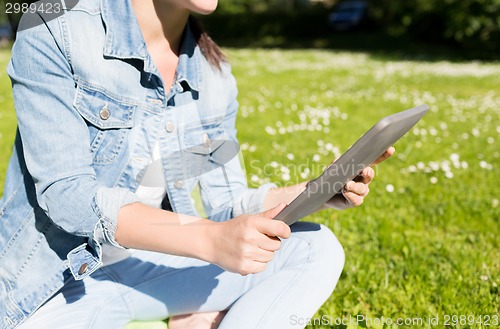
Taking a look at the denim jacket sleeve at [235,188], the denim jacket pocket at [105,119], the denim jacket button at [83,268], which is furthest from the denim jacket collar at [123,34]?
the denim jacket button at [83,268]

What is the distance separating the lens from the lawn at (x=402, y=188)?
2.84 metres

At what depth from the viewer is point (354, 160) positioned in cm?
158

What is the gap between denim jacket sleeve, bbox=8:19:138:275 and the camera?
5.81ft

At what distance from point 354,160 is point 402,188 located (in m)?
3.10

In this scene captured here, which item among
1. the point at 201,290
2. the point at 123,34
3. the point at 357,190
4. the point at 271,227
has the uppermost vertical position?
the point at 123,34

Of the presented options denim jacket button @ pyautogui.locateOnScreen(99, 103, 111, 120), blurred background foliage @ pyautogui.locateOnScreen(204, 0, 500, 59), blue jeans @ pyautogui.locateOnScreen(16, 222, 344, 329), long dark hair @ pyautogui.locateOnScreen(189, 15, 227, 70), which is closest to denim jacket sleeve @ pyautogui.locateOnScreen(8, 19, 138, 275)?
denim jacket button @ pyautogui.locateOnScreen(99, 103, 111, 120)

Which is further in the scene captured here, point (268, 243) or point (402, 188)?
point (402, 188)

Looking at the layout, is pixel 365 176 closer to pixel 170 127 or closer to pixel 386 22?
pixel 170 127

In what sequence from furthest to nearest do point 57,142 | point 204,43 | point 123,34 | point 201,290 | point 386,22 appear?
1. point 386,22
2. point 204,43
3. point 201,290
4. point 123,34
5. point 57,142

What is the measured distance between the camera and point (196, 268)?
7.31 feet

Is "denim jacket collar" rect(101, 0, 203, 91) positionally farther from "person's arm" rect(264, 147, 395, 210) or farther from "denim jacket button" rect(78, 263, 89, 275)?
"person's arm" rect(264, 147, 395, 210)

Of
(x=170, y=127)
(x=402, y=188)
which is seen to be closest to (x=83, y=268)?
(x=170, y=127)

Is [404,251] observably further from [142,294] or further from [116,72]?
[116,72]

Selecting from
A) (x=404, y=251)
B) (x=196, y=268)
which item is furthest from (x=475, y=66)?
(x=196, y=268)
